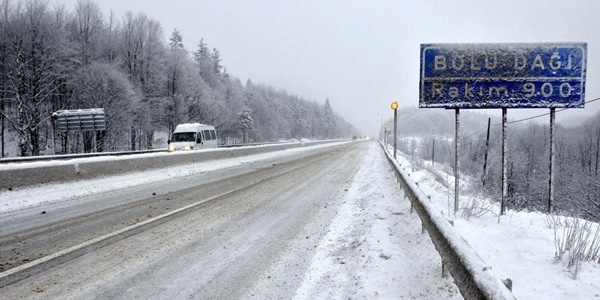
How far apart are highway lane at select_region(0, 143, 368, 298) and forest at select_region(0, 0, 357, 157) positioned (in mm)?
23158

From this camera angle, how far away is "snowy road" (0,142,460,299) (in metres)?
3.71

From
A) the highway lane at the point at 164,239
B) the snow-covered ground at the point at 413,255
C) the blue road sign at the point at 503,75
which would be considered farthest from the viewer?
the blue road sign at the point at 503,75

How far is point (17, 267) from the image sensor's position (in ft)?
13.9

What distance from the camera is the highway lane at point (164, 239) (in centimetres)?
383

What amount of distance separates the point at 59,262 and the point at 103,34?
5550 centimetres

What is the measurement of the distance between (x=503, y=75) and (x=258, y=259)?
21.0 feet

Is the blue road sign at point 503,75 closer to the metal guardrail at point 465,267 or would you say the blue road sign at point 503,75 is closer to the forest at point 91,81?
the metal guardrail at point 465,267

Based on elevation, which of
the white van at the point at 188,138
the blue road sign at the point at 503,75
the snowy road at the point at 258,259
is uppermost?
the blue road sign at the point at 503,75

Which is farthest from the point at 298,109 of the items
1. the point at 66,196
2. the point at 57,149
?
the point at 66,196

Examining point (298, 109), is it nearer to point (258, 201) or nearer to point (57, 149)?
point (57, 149)

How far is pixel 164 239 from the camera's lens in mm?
5535

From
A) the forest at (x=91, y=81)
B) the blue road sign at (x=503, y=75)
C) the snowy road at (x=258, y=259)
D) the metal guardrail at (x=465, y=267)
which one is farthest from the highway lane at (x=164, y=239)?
the forest at (x=91, y=81)

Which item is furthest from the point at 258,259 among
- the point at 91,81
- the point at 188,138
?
the point at 91,81

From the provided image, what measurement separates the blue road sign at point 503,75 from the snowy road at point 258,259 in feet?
9.41
